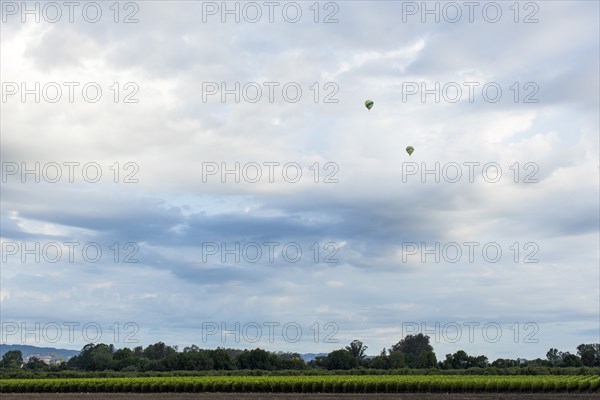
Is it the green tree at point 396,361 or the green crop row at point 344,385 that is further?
the green tree at point 396,361

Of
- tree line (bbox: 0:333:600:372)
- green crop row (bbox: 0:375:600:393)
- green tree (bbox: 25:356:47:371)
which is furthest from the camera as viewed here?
green tree (bbox: 25:356:47:371)

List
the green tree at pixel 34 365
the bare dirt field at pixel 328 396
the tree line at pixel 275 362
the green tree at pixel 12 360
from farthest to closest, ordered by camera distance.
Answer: the green tree at pixel 12 360, the green tree at pixel 34 365, the tree line at pixel 275 362, the bare dirt field at pixel 328 396

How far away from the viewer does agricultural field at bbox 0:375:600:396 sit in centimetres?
6575

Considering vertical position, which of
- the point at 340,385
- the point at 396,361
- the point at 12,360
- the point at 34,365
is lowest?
the point at 34,365

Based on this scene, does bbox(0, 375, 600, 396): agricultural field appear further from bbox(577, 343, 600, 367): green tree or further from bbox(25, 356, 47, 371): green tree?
bbox(577, 343, 600, 367): green tree

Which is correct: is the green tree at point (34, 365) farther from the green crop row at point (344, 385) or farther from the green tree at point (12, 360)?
the green crop row at point (344, 385)

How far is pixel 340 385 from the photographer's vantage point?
69.9m

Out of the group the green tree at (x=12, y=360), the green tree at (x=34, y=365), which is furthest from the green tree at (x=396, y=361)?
the green tree at (x=12, y=360)

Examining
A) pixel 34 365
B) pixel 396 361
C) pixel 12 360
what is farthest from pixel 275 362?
pixel 12 360

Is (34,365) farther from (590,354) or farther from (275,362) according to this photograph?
(590,354)

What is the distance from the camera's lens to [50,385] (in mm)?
83062

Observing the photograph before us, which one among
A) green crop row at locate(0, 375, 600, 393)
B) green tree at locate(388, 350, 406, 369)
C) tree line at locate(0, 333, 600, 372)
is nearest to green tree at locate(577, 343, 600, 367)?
tree line at locate(0, 333, 600, 372)

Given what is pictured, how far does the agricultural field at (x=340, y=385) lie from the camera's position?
65750 mm

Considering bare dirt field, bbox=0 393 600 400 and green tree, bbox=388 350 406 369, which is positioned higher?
bare dirt field, bbox=0 393 600 400
